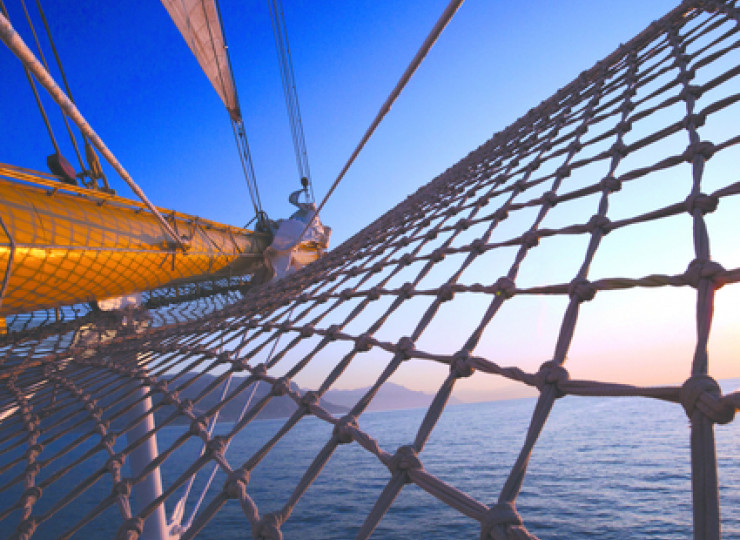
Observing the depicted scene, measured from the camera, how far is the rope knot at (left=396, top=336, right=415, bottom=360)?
1.06m

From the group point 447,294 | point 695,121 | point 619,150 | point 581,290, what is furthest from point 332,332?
point 695,121

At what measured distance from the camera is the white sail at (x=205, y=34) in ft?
15.8

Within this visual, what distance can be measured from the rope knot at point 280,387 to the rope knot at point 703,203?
111 cm

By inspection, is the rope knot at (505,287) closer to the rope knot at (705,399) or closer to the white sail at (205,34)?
the rope knot at (705,399)

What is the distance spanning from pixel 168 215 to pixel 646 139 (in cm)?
372

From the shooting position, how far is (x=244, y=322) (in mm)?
2131

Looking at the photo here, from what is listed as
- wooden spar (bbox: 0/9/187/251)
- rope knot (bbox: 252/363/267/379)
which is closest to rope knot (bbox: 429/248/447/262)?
rope knot (bbox: 252/363/267/379)

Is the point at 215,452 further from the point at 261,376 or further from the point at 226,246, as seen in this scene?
the point at 226,246

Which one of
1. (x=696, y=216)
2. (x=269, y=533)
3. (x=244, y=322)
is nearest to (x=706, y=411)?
(x=696, y=216)

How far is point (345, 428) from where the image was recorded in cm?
84

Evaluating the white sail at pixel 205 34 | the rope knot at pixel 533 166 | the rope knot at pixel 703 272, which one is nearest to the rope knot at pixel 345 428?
the rope knot at pixel 703 272

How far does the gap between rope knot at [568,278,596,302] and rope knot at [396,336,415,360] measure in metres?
0.42

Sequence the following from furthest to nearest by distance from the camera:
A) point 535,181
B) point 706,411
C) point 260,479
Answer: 1. point 260,479
2. point 535,181
3. point 706,411

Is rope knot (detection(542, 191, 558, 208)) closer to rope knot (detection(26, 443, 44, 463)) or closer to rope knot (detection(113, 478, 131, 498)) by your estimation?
rope knot (detection(113, 478, 131, 498))
